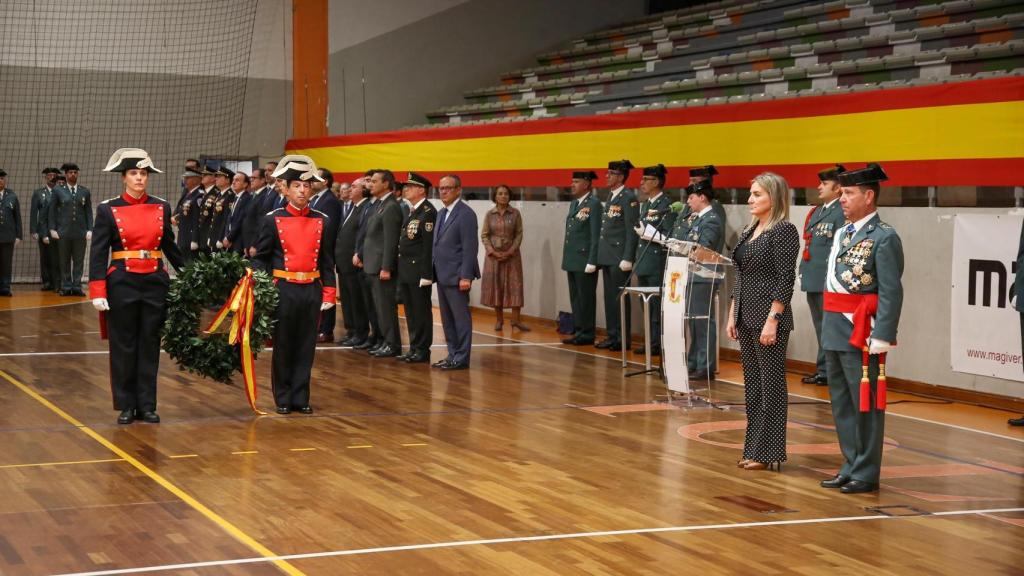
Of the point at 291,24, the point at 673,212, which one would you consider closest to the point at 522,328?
the point at 673,212

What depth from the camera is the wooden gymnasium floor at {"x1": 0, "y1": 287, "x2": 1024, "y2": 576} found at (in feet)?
16.5

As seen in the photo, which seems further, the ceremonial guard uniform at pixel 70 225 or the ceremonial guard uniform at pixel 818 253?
the ceremonial guard uniform at pixel 70 225

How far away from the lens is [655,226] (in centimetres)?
1112

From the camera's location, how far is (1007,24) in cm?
1166

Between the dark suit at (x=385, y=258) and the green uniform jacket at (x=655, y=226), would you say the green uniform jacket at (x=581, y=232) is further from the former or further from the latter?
the dark suit at (x=385, y=258)

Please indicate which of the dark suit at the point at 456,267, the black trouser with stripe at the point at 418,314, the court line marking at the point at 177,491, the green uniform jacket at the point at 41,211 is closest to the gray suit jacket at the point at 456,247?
the dark suit at the point at 456,267

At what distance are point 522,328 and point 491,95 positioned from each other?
7.24m

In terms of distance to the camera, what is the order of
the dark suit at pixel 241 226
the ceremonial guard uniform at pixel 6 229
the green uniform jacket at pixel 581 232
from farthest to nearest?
1. the ceremonial guard uniform at pixel 6 229
2. the dark suit at pixel 241 226
3. the green uniform jacket at pixel 581 232

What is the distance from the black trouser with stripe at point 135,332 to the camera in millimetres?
7797

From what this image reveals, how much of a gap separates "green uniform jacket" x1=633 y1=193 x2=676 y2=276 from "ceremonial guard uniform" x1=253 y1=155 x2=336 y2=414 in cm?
368

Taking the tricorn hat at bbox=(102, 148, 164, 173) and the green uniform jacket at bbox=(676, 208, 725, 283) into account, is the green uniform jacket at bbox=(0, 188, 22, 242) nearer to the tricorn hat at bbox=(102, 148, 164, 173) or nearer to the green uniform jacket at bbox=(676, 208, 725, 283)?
the tricorn hat at bbox=(102, 148, 164, 173)

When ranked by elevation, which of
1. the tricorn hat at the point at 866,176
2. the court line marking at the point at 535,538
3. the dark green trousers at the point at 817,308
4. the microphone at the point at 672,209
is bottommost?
the court line marking at the point at 535,538

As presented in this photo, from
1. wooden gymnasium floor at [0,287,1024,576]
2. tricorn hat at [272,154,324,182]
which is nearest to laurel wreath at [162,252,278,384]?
wooden gymnasium floor at [0,287,1024,576]

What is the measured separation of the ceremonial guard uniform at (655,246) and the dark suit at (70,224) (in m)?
9.05
